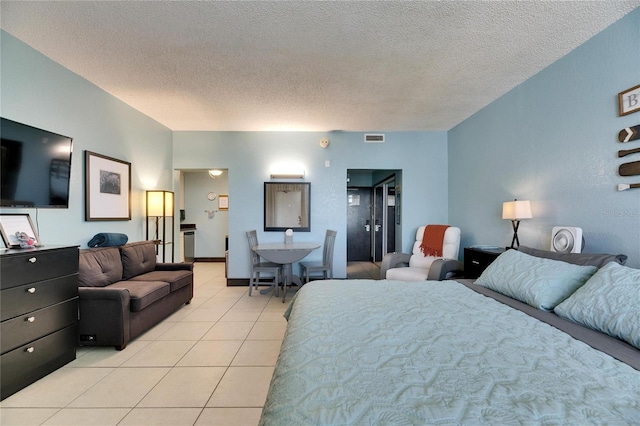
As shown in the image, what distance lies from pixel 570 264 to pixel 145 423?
2633 mm

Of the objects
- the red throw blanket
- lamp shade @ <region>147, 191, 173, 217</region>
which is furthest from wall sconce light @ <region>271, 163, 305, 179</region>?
the red throw blanket

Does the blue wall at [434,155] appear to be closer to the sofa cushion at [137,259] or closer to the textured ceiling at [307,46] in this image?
the textured ceiling at [307,46]

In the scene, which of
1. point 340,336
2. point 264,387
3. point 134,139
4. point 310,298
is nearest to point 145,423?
point 264,387

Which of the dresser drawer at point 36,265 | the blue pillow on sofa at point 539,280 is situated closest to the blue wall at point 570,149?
the blue pillow on sofa at point 539,280

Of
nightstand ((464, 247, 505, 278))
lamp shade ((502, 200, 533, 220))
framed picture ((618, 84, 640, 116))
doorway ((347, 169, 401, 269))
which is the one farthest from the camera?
doorway ((347, 169, 401, 269))

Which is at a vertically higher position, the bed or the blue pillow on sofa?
the blue pillow on sofa

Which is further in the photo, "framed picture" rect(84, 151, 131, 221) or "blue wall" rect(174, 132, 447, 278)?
"blue wall" rect(174, 132, 447, 278)

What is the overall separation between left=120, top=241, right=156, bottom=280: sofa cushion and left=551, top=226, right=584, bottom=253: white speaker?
4.08m

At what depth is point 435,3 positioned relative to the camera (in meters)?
1.70

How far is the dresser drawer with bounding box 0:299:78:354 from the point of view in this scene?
64.6 inches

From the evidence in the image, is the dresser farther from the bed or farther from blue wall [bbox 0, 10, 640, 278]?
the bed

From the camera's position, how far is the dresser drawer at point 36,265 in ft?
5.40

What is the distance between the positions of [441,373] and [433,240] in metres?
3.06

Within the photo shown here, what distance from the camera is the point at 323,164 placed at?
4336mm
